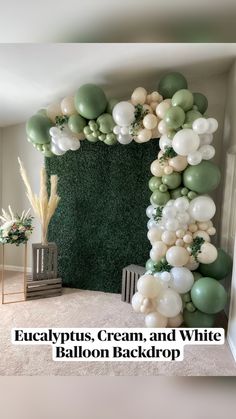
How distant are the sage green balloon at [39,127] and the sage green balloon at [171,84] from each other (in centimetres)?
95

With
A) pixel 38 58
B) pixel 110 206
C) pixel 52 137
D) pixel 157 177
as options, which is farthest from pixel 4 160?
pixel 157 177

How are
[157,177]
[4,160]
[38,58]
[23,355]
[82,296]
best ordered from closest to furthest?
[38,58] < [23,355] < [157,177] < [82,296] < [4,160]

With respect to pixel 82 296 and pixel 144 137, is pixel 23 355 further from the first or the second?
pixel 144 137

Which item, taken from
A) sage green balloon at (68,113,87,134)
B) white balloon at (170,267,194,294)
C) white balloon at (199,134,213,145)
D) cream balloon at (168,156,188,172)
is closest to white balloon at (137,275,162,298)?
white balloon at (170,267,194,294)

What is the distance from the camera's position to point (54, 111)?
2285 millimetres

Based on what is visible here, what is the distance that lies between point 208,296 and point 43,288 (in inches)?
60.3

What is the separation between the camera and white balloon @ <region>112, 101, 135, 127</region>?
2.02 meters

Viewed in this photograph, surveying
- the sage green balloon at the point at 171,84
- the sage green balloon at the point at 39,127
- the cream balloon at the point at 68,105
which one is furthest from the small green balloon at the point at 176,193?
the sage green balloon at the point at 39,127

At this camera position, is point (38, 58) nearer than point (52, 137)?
Yes

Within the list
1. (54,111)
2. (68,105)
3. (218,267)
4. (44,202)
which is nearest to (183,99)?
(68,105)

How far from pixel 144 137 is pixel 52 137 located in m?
0.77

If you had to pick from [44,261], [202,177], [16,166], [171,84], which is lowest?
[44,261]

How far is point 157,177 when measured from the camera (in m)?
2.13

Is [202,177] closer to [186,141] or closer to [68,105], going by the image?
[186,141]
